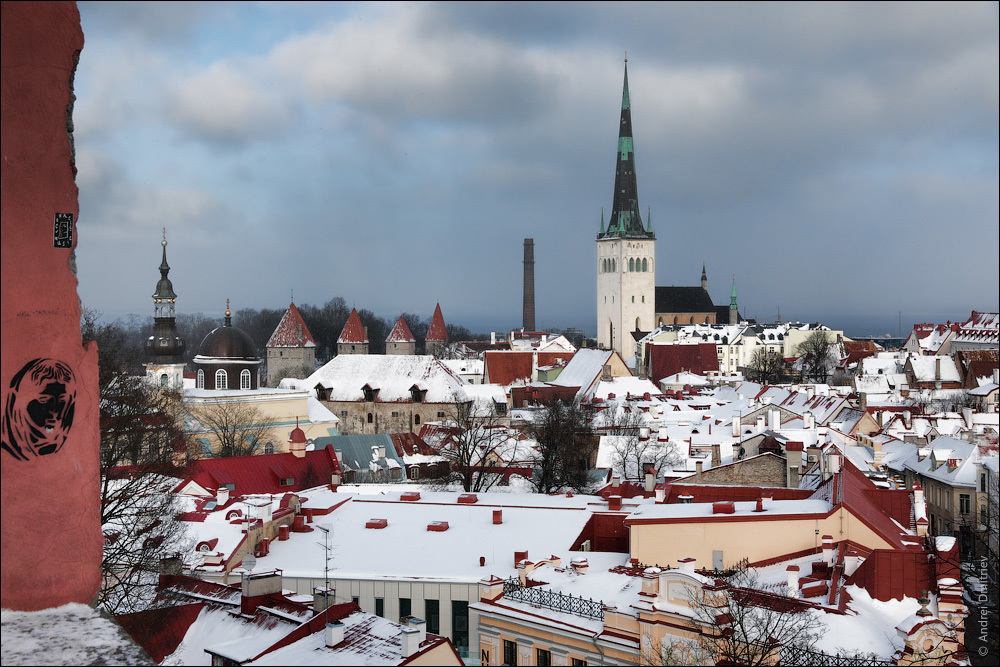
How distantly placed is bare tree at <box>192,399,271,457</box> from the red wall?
123ft

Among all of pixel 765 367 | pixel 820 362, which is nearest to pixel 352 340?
pixel 765 367

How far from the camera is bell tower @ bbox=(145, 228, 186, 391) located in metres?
44.2

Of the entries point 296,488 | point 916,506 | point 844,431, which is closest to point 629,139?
point 844,431

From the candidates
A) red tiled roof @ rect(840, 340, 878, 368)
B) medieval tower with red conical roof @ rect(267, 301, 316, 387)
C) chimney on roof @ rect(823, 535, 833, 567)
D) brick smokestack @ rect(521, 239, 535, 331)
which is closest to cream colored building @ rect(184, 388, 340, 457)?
medieval tower with red conical roof @ rect(267, 301, 316, 387)

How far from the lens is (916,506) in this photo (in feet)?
61.8

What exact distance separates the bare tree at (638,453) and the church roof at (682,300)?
8543cm

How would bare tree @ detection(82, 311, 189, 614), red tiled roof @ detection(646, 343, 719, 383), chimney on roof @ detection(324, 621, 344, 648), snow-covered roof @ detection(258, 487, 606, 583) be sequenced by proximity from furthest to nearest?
red tiled roof @ detection(646, 343, 719, 383), snow-covered roof @ detection(258, 487, 606, 583), bare tree @ detection(82, 311, 189, 614), chimney on roof @ detection(324, 621, 344, 648)

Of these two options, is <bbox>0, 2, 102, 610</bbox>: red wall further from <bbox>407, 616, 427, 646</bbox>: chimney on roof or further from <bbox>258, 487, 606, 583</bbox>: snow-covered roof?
<bbox>258, 487, 606, 583</bbox>: snow-covered roof

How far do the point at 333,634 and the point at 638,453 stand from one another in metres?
27.9

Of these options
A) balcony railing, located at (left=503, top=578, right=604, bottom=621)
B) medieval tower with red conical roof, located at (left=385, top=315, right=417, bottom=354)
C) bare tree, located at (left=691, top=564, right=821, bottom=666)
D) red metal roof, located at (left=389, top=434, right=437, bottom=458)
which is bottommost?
red metal roof, located at (left=389, top=434, right=437, bottom=458)

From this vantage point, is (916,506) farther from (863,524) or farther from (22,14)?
(22,14)

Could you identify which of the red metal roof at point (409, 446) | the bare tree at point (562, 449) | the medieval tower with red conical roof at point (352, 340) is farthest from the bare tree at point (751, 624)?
the medieval tower with red conical roof at point (352, 340)

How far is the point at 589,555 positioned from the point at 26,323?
527 inches

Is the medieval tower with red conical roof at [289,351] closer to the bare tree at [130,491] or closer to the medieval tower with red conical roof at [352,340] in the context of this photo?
the medieval tower with red conical roof at [352,340]
